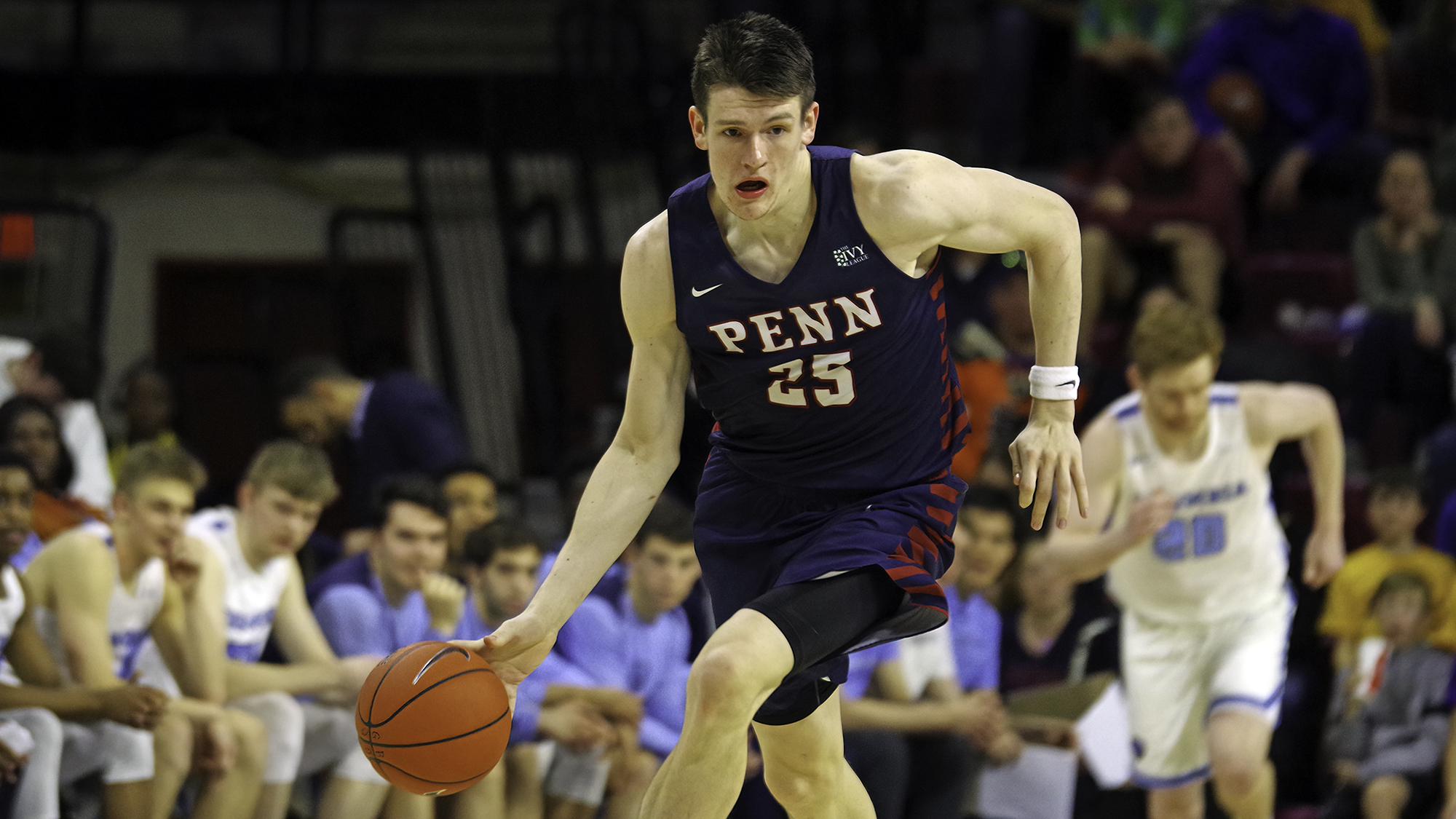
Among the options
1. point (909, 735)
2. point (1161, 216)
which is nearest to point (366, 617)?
point (909, 735)

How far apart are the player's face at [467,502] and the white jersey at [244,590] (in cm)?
95

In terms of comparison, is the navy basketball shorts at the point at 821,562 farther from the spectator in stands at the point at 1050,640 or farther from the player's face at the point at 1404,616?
the player's face at the point at 1404,616

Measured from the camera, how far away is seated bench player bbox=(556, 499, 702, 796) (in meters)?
5.99

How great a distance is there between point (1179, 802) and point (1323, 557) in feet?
3.34

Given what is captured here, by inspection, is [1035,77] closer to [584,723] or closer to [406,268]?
[406,268]

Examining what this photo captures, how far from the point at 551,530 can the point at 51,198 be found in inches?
140

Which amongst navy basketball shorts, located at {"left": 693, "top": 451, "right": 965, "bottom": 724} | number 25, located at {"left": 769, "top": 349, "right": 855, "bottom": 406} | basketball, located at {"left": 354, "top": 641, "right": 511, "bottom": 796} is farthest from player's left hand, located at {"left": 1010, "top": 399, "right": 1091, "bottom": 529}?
basketball, located at {"left": 354, "top": 641, "right": 511, "bottom": 796}

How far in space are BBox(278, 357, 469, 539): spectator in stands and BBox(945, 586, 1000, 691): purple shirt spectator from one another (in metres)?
2.19

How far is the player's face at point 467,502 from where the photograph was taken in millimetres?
6711

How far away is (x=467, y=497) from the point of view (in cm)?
677

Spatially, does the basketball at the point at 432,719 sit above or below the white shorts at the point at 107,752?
above

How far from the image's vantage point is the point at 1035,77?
977 cm

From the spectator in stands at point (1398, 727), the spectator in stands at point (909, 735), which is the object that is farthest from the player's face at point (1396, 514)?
the spectator in stands at point (909, 735)

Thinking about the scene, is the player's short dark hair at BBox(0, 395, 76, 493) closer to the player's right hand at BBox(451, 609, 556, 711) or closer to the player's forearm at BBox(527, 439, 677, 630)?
the player's right hand at BBox(451, 609, 556, 711)
